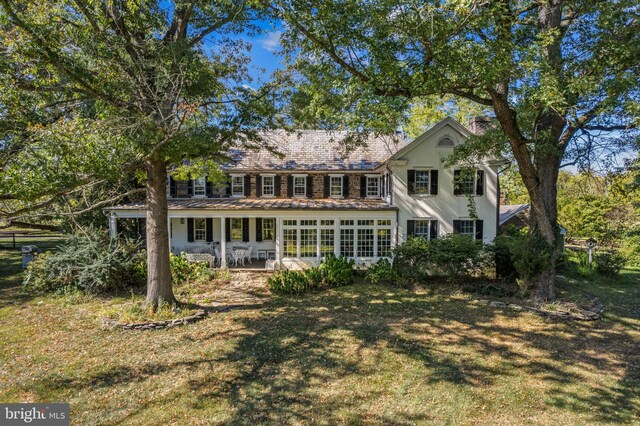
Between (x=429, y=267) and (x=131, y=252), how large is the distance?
12.5m

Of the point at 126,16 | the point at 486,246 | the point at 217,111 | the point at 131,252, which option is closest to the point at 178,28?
the point at 126,16

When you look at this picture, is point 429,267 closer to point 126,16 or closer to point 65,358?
point 65,358

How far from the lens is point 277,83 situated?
1085 centimetres

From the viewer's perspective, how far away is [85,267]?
12.5m

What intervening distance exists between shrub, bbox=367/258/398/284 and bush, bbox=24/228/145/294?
32.5 ft

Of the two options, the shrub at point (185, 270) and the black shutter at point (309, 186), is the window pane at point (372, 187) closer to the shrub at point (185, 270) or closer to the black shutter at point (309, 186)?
the black shutter at point (309, 186)

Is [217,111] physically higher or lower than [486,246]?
higher

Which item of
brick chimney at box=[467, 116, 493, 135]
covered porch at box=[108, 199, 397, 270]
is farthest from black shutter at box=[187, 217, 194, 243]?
brick chimney at box=[467, 116, 493, 135]

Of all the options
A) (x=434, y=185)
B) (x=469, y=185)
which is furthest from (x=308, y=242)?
(x=469, y=185)

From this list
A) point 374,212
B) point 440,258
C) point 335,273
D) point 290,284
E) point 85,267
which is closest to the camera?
point 85,267

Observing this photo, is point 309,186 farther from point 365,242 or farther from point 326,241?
point 365,242

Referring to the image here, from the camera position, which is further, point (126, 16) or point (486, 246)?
point (486, 246)

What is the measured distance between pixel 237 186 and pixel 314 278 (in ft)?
29.1

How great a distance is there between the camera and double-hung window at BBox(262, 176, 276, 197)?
65.7ft
